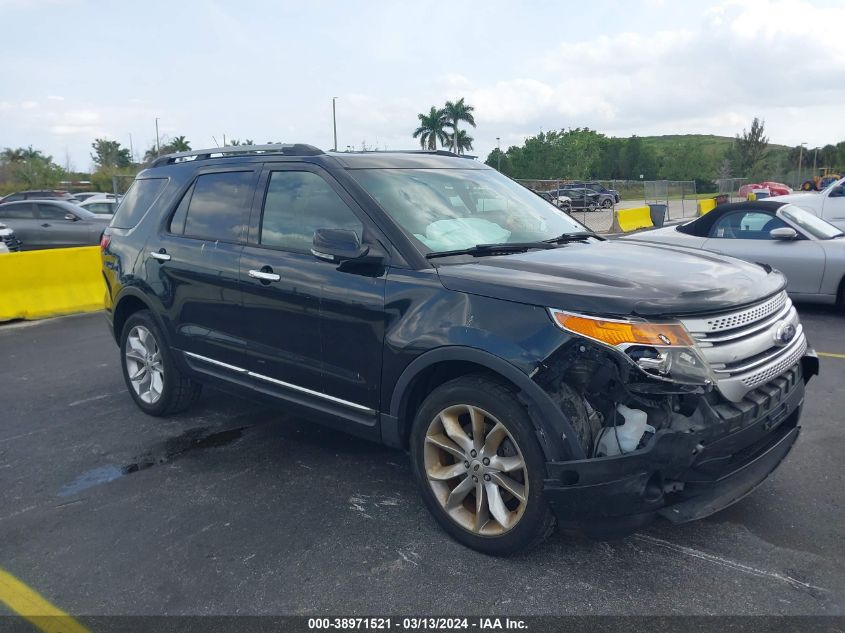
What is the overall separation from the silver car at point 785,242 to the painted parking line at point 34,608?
266 inches

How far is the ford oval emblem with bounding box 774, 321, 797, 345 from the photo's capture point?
325 centimetres

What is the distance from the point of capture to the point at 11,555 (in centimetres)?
340

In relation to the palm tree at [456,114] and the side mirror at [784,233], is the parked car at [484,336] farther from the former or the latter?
the palm tree at [456,114]

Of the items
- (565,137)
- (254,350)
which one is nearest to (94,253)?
(254,350)

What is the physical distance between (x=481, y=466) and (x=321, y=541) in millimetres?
920

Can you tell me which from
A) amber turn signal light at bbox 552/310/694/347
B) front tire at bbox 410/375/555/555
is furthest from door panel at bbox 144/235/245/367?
amber turn signal light at bbox 552/310/694/347

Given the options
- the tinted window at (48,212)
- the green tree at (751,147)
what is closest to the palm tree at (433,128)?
the green tree at (751,147)

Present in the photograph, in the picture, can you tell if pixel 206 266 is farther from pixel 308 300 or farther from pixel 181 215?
pixel 308 300

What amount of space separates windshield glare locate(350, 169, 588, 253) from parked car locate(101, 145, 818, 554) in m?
0.02

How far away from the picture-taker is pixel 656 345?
2766 millimetres

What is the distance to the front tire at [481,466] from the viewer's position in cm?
296

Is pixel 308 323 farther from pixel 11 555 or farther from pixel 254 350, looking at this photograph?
pixel 11 555

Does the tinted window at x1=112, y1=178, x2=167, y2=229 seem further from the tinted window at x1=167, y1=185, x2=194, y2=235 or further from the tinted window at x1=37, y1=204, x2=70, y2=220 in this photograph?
the tinted window at x1=37, y1=204, x2=70, y2=220

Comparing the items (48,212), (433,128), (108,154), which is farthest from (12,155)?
(48,212)
